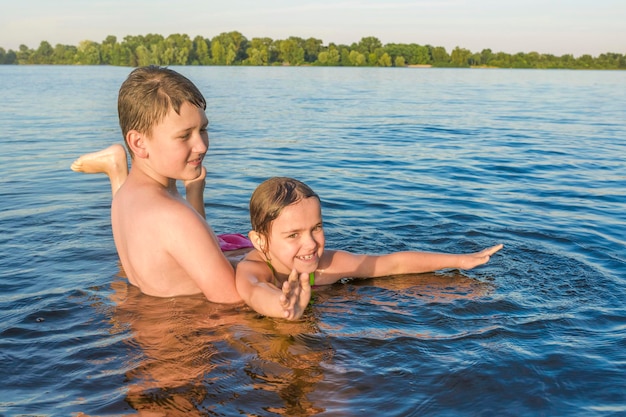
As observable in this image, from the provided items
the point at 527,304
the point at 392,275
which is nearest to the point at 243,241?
the point at 392,275

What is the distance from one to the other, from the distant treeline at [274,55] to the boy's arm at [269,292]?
299 feet

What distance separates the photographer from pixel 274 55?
115 metres

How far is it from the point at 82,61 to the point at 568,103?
99.8m

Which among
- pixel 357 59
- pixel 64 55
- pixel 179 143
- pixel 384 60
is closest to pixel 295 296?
pixel 179 143

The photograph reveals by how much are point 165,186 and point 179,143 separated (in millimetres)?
346

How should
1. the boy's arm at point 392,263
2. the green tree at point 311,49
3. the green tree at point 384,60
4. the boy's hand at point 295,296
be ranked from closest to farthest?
the boy's hand at point 295,296, the boy's arm at point 392,263, the green tree at point 384,60, the green tree at point 311,49

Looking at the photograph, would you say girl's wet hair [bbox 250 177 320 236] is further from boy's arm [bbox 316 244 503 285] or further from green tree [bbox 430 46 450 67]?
green tree [bbox 430 46 450 67]

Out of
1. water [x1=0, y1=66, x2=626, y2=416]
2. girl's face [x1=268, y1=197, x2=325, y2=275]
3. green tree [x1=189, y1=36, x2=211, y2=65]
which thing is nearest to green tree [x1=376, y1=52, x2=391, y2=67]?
green tree [x1=189, y1=36, x2=211, y2=65]

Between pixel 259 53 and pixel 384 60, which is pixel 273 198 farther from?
pixel 259 53

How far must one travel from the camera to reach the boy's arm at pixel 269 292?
10.3ft

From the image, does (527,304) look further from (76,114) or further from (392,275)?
(76,114)

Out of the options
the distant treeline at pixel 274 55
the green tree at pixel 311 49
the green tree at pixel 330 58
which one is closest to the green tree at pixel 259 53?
the distant treeline at pixel 274 55

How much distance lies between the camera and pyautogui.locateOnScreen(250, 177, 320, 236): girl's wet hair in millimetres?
3672

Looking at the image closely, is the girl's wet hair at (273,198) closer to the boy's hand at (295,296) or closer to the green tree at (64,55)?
the boy's hand at (295,296)
